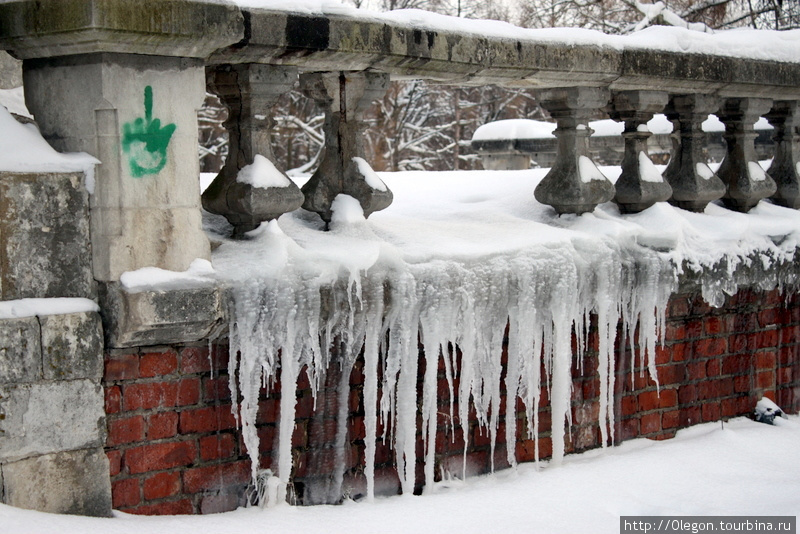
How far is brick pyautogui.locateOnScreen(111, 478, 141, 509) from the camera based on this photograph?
2.93 m

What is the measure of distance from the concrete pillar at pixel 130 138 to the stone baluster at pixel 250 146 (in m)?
0.25

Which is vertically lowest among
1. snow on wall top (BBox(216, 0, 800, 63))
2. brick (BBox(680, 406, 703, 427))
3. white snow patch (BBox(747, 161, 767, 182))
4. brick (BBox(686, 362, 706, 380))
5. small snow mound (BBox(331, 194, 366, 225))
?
brick (BBox(680, 406, 703, 427))

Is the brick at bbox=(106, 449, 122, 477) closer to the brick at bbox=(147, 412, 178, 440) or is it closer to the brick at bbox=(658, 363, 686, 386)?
the brick at bbox=(147, 412, 178, 440)

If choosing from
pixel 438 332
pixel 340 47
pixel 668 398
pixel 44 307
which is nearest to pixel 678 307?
pixel 668 398

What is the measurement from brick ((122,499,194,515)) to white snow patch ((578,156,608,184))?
2.04 metres

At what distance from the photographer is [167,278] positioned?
2.81 meters

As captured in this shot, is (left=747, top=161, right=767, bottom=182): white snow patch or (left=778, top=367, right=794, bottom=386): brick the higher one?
(left=747, top=161, right=767, bottom=182): white snow patch

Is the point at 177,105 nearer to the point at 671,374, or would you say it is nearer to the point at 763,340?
the point at 671,374

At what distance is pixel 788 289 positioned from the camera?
4824 millimetres

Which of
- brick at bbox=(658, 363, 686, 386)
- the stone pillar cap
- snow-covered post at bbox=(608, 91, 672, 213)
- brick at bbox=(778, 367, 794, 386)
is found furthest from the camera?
brick at bbox=(778, 367, 794, 386)

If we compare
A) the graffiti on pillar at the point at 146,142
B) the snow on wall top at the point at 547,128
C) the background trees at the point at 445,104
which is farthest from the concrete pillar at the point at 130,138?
the background trees at the point at 445,104

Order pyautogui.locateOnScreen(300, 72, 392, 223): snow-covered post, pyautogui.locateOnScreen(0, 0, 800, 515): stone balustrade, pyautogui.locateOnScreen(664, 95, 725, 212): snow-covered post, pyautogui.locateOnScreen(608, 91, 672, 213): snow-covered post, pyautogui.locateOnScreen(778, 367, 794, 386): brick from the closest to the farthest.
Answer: pyautogui.locateOnScreen(0, 0, 800, 515): stone balustrade < pyautogui.locateOnScreen(300, 72, 392, 223): snow-covered post < pyautogui.locateOnScreen(608, 91, 672, 213): snow-covered post < pyautogui.locateOnScreen(664, 95, 725, 212): snow-covered post < pyautogui.locateOnScreen(778, 367, 794, 386): brick

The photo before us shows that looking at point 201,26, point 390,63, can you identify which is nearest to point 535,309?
point 390,63

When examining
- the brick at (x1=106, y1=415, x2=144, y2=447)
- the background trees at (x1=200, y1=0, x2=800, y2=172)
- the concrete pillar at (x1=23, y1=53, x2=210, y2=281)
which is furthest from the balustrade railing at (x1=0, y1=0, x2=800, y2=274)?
the background trees at (x1=200, y1=0, x2=800, y2=172)
